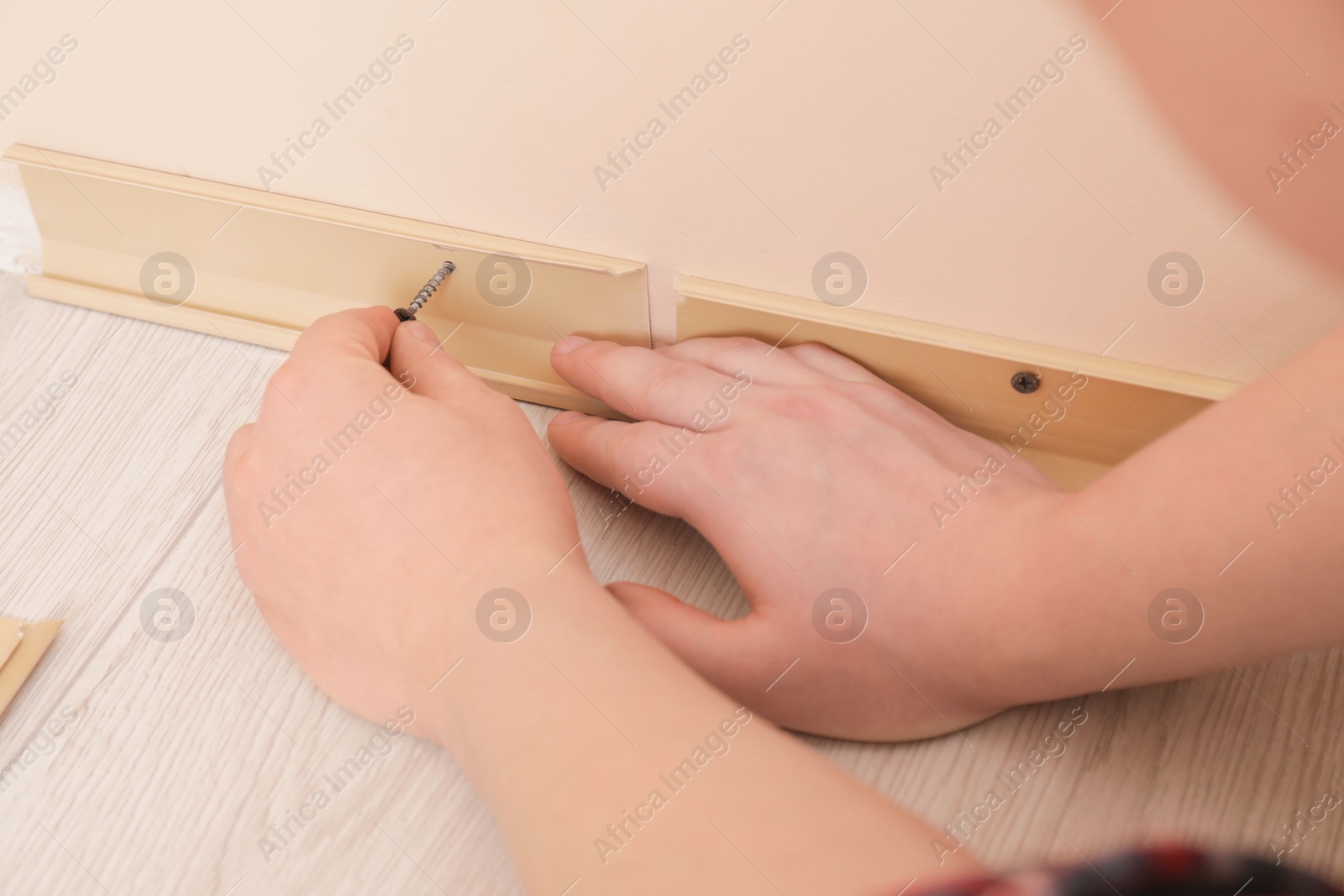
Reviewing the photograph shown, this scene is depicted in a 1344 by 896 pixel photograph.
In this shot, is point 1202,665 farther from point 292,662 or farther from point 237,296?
point 237,296

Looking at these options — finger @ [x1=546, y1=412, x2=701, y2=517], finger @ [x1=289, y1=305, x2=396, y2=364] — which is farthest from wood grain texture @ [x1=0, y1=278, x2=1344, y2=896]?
finger @ [x1=289, y1=305, x2=396, y2=364]

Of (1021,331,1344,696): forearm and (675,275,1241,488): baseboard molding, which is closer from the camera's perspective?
(1021,331,1344,696): forearm

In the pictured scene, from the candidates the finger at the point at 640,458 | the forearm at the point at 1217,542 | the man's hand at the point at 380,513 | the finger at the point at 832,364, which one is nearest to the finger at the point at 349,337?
the man's hand at the point at 380,513

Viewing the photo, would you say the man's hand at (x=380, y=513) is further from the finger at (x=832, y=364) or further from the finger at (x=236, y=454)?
the finger at (x=832, y=364)

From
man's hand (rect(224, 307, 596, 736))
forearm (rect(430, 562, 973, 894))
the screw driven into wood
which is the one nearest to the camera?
forearm (rect(430, 562, 973, 894))

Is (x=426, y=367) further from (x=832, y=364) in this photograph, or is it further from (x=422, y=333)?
(x=832, y=364)

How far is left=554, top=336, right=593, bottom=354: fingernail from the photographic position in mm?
544

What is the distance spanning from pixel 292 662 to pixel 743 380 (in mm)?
284

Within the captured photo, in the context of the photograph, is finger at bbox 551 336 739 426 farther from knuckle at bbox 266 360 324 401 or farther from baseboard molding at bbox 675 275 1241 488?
knuckle at bbox 266 360 324 401

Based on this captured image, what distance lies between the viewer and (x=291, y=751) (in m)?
0.46

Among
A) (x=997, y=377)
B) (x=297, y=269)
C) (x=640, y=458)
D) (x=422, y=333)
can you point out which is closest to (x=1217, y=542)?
(x=997, y=377)

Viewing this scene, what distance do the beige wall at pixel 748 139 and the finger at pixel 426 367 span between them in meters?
0.07

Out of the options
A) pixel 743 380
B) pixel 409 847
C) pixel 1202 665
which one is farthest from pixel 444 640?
pixel 1202 665

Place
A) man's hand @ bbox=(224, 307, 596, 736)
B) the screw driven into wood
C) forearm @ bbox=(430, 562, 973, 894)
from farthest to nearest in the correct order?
the screw driven into wood
man's hand @ bbox=(224, 307, 596, 736)
forearm @ bbox=(430, 562, 973, 894)
